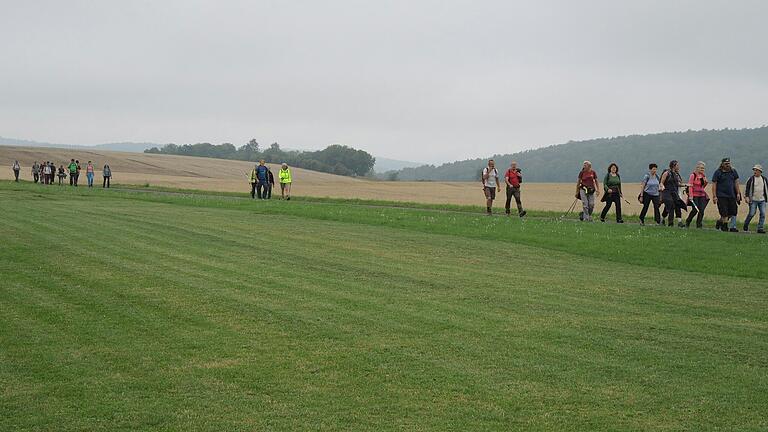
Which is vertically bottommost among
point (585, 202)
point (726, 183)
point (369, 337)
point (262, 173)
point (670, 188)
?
point (369, 337)

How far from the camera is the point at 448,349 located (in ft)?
26.9

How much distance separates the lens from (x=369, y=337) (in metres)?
8.59

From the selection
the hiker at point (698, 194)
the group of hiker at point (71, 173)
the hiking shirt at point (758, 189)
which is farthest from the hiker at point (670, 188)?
the group of hiker at point (71, 173)

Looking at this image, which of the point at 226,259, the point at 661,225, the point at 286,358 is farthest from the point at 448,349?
the point at 661,225

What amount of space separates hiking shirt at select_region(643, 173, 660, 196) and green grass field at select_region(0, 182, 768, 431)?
25.8 ft

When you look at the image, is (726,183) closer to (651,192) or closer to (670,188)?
(670,188)

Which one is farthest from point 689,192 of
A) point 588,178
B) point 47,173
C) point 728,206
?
point 47,173

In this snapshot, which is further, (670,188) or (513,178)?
(513,178)

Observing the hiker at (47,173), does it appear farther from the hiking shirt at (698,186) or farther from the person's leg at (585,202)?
the hiking shirt at (698,186)

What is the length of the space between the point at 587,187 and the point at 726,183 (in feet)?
15.6

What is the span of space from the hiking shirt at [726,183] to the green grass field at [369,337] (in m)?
5.81

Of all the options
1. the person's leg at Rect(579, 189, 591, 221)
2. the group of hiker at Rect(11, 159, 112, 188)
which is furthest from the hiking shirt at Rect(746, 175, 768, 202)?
the group of hiker at Rect(11, 159, 112, 188)

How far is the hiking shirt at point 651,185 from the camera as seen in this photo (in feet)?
80.8

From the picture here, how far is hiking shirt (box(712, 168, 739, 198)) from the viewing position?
2230 cm
